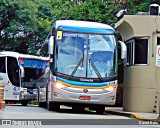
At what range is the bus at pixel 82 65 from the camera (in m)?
16.8

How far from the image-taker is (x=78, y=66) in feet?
55.6

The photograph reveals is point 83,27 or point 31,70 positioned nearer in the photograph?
point 83,27

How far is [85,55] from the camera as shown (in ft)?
55.9

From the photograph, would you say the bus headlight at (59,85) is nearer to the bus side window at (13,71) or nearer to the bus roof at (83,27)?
the bus roof at (83,27)

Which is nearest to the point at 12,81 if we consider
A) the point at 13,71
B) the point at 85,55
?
the point at 13,71

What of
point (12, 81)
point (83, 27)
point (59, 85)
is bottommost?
point (12, 81)

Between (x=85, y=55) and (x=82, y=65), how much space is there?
411mm

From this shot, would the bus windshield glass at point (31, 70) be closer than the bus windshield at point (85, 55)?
No

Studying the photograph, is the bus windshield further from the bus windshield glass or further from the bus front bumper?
the bus windshield glass

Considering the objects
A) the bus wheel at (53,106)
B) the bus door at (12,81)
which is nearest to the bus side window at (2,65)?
the bus door at (12,81)

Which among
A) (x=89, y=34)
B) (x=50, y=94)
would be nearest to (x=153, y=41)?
(x=89, y=34)

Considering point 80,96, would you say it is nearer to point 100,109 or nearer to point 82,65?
point 82,65

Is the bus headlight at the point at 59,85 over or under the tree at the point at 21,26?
under

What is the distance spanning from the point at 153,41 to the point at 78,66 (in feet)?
13.8
